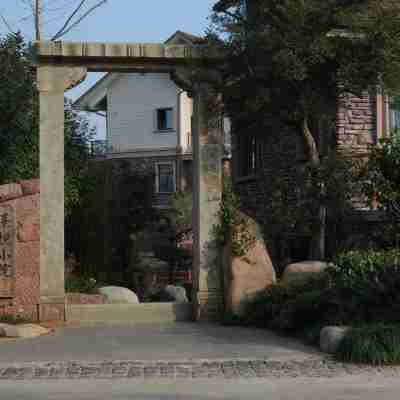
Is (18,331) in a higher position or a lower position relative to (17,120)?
lower

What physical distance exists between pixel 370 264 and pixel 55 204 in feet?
14.9

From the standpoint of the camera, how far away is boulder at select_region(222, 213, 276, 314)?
38.9 ft

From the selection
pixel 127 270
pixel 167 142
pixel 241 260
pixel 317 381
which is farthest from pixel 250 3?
pixel 167 142

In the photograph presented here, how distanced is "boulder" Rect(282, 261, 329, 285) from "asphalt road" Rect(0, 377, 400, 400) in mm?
3926

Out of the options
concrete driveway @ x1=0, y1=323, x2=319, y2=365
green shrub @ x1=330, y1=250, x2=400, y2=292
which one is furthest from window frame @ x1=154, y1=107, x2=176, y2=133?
green shrub @ x1=330, y1=250, x2=400, y2=292

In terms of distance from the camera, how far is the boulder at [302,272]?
38.9 feet

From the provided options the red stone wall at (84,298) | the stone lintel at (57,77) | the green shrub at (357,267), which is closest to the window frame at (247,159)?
the red stone wall at (84,298)

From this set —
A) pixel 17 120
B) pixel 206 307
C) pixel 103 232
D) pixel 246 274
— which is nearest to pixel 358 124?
pixel 103 232

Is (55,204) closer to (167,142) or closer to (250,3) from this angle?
(250,3)

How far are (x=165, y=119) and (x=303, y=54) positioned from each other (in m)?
26.4

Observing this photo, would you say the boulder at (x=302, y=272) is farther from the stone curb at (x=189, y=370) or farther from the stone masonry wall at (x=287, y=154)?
the stone curb at (x=189, y=370)

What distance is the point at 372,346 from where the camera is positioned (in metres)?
8.70

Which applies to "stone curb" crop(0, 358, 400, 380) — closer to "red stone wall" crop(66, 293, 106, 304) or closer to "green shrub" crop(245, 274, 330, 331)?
"green shrub" crop(245, 274, 330, 331)

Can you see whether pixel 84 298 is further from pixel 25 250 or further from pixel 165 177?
pixel 165 177
